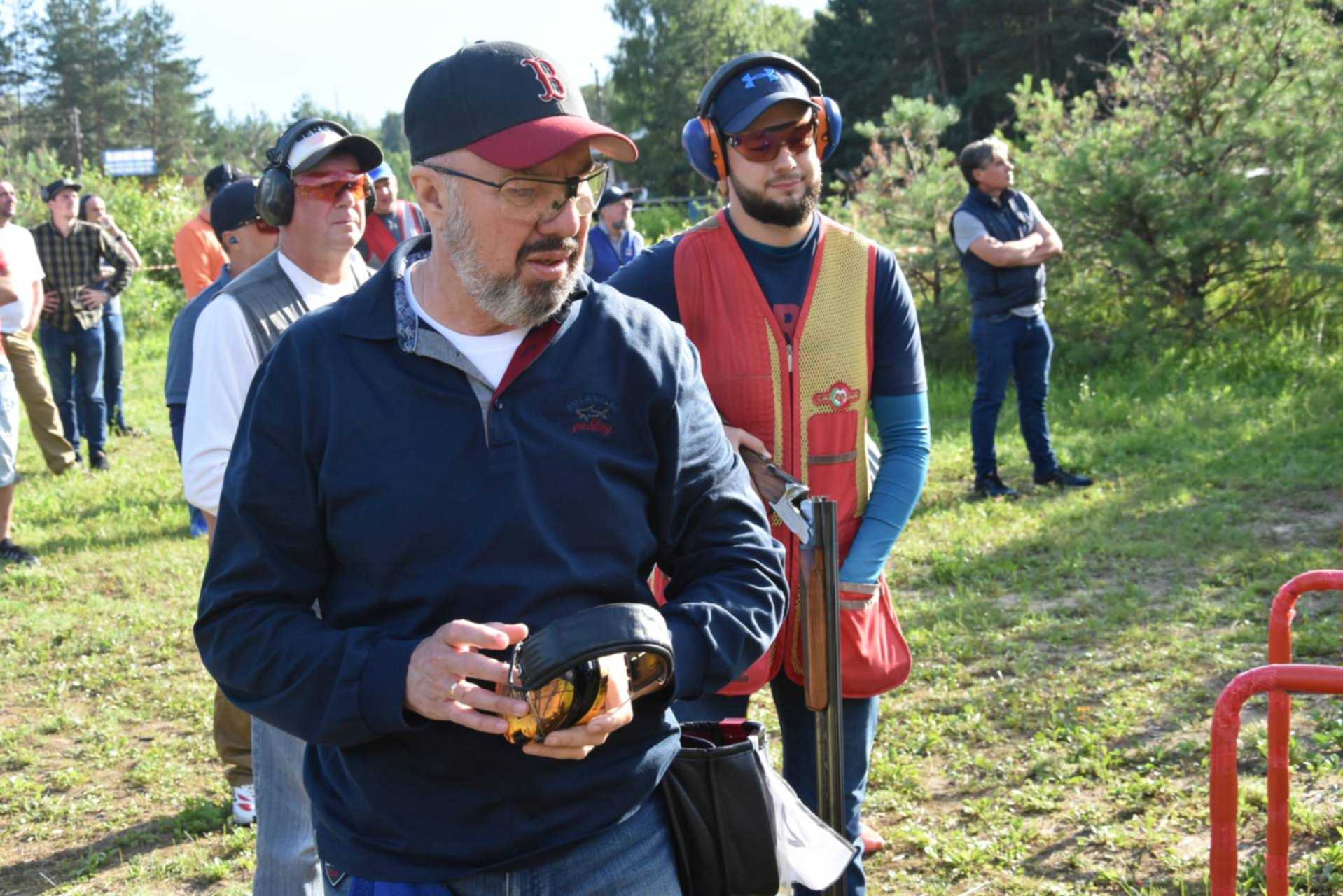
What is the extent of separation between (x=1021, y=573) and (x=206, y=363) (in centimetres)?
542

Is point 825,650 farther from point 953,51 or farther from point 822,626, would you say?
point 953,51

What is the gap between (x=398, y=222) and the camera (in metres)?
6.62

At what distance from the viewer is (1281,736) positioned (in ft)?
11.2

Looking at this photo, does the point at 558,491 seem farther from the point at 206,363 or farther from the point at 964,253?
the point at 964,253

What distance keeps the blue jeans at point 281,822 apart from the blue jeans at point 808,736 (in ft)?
3.54

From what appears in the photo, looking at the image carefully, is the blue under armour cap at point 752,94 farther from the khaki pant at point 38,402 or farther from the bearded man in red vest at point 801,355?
the khaki pant at point 38,402

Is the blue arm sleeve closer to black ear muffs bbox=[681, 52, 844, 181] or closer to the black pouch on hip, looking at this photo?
black ear muffs bbox=[681, 52, 844, 181]

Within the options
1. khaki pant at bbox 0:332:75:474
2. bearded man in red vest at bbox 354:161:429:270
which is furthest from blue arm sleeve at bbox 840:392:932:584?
khaki pant at bbox 0:332:75:474

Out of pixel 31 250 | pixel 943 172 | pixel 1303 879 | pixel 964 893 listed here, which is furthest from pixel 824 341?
pixel 943 172

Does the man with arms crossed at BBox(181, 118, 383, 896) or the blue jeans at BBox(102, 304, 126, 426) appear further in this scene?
the blue jeans at BBox(102, 304, 126, 426)

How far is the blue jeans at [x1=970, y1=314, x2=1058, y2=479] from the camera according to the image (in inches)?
361

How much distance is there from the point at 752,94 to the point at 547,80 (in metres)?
1.21

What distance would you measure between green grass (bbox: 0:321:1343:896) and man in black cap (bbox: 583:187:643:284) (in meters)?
3.08

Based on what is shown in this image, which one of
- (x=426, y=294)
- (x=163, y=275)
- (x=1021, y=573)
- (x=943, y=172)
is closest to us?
(x=426, y=294)
